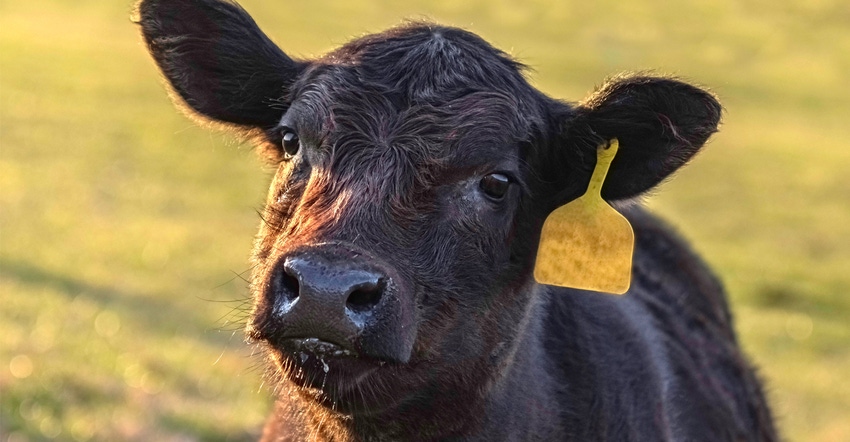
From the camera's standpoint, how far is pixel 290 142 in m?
4.51

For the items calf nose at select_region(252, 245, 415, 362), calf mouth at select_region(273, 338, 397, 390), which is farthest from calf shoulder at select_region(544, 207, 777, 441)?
calf nose at select_region(252, 245, 415, 362)

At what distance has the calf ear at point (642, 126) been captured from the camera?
14.4 ft

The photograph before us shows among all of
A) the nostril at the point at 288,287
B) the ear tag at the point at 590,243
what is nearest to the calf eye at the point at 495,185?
the ear tag at the point at 590,243

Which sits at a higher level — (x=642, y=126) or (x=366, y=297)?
(x=642, y=126)

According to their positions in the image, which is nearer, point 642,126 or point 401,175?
point 401,175

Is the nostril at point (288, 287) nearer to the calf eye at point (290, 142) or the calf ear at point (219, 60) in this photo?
the calf eye at point (290, 142)

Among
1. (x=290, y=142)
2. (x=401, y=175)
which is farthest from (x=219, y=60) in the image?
(x=401, y=175)

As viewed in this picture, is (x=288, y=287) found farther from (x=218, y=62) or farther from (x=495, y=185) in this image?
(x=218, y=62)

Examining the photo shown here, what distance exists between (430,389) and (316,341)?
0.78 m

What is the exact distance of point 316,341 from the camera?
11.7 feet

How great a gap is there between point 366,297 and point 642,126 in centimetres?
A: 160

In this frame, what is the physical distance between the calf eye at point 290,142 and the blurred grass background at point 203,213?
737 millimetres

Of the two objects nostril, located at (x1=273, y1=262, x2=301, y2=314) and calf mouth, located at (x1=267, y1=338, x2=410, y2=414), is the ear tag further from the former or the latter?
nostril, located at (x1=273, y1=262, x2=301, y2=314)

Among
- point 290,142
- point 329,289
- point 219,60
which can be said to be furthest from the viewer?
point 219,60
